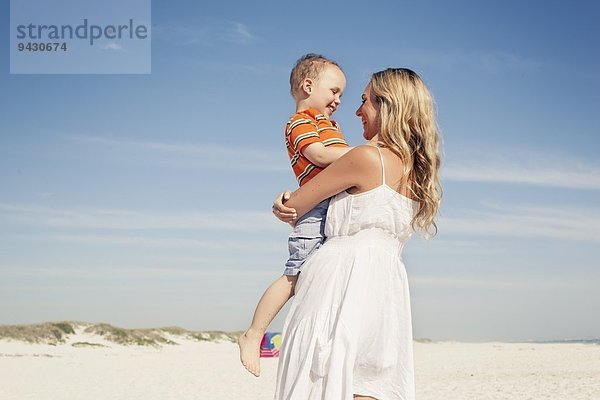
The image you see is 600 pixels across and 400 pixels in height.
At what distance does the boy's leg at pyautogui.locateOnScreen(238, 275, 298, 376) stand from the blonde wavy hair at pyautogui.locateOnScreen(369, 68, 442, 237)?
0.60 meters

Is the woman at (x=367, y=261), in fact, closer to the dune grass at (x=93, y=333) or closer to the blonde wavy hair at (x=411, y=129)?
the blonde wavy hair at (x=411, y=129)

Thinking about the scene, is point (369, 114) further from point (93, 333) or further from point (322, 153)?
point (93, 333)

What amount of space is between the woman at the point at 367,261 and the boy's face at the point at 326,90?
0.36 meters

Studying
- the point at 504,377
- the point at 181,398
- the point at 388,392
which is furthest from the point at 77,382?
the point at 388,392

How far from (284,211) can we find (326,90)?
0.67 meters

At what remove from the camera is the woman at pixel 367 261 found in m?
3.04

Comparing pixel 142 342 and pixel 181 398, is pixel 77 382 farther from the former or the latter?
pixel 142 342

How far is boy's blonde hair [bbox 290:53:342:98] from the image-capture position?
3564 mm

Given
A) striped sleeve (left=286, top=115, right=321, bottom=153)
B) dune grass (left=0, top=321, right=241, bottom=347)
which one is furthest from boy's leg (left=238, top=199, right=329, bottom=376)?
dune grass (left=0, top=321, right=241, bottom=347)

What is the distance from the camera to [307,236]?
3.19 metres

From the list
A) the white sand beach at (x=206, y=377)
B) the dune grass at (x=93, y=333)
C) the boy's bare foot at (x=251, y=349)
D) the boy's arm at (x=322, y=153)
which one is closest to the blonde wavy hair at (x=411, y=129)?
the boy's arm at (x=322, y=153)

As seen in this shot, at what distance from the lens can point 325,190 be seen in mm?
3090

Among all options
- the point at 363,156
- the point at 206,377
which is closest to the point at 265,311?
the point at 363,156

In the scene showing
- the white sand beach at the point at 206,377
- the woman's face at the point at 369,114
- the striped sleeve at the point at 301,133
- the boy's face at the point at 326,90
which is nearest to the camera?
the woman's face at the point at 369,114
